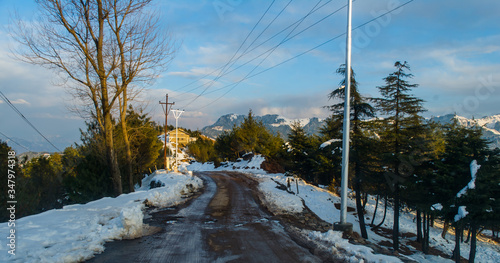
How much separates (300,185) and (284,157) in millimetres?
11679

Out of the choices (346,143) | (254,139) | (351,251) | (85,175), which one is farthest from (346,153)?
(254,139)

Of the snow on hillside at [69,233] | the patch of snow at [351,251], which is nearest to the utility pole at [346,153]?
the patch of snow at [351,251]

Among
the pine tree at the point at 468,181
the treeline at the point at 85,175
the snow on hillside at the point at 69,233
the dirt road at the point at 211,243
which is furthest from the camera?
the treeline at the point at 85,175

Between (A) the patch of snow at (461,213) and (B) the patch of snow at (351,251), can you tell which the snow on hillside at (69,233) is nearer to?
(B) the patch of snow at (351,251)

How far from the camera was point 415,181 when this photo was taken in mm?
19891

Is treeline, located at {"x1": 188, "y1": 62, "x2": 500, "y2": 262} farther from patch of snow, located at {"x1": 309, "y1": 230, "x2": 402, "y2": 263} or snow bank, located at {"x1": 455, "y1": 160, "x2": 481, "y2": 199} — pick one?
patch of snow, located at {"x1": 309, "y1": 230, "x2": 402, "y2": 263}

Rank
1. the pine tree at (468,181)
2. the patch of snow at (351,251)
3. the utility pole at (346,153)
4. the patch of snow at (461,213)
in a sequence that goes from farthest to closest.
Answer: the patch of snow at (461,213) → the pine tree at (468,181) → the utility pole at (346,153) → the patch of snow at (351,251)

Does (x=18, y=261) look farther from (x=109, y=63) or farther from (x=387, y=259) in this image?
(x=109, y=63)

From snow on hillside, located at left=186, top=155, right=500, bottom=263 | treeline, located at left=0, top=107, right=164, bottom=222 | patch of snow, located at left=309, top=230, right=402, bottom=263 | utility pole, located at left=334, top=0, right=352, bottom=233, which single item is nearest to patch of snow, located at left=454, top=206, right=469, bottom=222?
snow on hillside, located at left=186, top=155, right=500, bottom=263

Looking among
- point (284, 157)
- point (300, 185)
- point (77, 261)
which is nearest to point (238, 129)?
point (284, 157)

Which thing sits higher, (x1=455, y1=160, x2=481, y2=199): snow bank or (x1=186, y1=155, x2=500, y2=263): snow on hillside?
(x1=455, y1=160, x2=481, y2=199): snow bank

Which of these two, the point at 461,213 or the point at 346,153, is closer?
the point at 346,153

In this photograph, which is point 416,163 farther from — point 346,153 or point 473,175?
point 346,153

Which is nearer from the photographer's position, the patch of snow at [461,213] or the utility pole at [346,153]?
the utility pole at [346,153]
